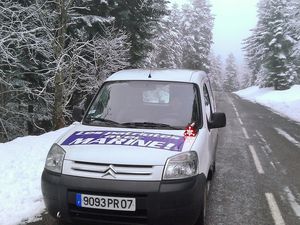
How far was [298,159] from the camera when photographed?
34.1 feet

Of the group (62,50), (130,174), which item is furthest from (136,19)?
(130,174)

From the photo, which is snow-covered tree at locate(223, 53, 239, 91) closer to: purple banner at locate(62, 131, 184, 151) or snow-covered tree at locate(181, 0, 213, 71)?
snow-covered tree at locate(181, 0, 213, 71)

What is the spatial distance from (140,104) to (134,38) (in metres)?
17.0

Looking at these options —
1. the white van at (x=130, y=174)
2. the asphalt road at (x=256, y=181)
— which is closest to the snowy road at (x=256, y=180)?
the asphalt road at (x=256, y=181)

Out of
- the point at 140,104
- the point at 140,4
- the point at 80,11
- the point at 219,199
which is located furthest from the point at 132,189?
the point at 140,4

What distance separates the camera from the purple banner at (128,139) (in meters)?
4.85

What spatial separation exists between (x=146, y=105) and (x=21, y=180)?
270 cm

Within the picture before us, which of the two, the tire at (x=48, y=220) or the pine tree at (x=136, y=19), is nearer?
the tire at (x=48, y=220)

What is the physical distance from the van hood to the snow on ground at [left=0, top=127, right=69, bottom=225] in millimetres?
1348

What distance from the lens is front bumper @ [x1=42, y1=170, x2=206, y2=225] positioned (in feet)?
14.6

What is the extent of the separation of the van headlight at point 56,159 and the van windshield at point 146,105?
88 centimetres

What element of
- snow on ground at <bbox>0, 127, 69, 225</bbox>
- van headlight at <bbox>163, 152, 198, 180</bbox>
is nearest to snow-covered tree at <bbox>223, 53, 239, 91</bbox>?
snow on ground at <bbox>0, 127, 69, 225</bbox>

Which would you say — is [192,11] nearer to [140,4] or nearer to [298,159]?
[140,4]

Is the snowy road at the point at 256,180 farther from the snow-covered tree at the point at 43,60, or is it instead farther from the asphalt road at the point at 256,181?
the snow-covered tree at the point at 43,60
